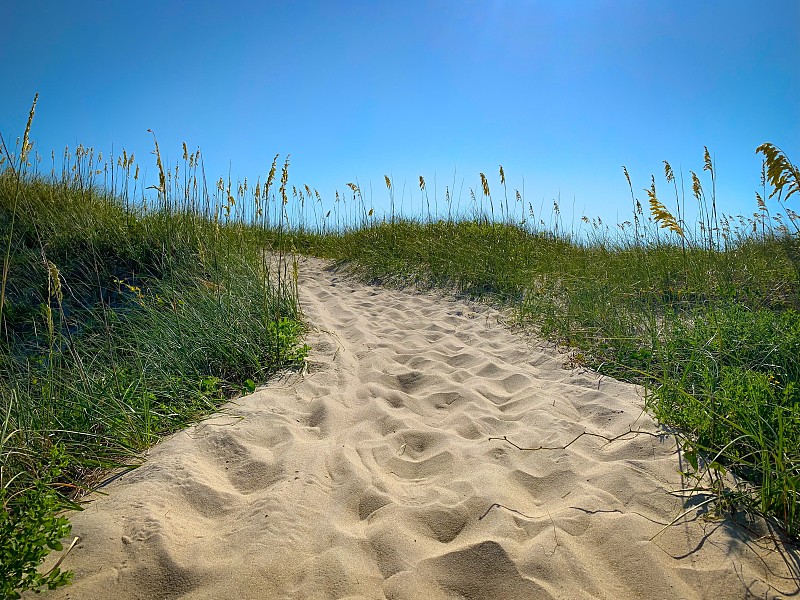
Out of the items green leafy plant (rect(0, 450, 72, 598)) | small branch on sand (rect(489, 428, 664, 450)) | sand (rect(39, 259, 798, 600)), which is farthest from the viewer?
small branch on sand (rect(489, 428, 664, 450))

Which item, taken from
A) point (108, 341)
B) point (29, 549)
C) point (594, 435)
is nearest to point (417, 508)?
point (594, 435)

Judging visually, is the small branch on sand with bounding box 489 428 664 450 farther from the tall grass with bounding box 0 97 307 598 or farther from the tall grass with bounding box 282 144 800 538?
the tall grass with bounding box 0 97 307 598

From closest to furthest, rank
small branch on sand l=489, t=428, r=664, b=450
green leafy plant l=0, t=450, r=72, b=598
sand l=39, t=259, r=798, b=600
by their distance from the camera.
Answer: green leafy plant l=0, t=450, r=72, b=598 → sand l=39, t=259, r=798, b=600 → small branch on sand l=489, t=428, r=664, b=450

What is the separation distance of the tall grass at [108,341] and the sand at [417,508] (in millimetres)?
210

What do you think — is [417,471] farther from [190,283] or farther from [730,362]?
[190,283]

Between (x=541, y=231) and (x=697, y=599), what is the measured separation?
7503 millimetres

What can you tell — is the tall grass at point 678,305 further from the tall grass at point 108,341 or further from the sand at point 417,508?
the tall grass at point 108,341

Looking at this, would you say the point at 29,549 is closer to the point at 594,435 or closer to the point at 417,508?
the point at 417,508

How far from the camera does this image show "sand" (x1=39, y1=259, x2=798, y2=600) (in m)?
1.64

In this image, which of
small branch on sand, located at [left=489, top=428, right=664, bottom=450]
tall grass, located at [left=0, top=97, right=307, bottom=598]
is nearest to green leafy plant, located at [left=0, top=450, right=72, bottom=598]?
tall grass, located at [left=0, top=97, right=307, bottom=598]

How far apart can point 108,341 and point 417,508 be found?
249 cm

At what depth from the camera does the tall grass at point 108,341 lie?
6.70 feet

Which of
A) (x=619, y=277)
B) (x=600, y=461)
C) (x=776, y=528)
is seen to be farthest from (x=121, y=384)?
(x=619, y=277)

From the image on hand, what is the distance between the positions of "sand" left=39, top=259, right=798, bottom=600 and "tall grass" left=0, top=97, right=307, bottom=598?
210 millimetres
